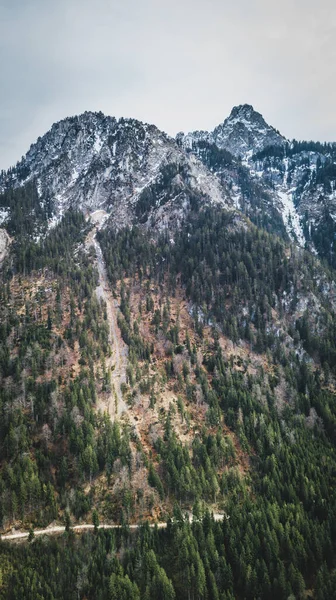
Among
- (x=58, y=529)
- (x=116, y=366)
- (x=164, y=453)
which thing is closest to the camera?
Answer: (x=58, y=529)

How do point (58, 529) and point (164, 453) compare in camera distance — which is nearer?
point (58, 529)

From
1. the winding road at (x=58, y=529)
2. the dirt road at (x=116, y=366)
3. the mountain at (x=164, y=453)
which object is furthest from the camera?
the dirt road at (x=116, y=366)

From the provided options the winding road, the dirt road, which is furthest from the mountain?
the dirt road

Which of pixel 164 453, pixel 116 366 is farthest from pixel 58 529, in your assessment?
pixel 116 366

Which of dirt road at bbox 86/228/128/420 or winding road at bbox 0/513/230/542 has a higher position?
dirt road at bbox 86/228/128/420

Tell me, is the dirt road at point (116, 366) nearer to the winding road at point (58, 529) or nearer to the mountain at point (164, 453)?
the mountain at point (164, 453)

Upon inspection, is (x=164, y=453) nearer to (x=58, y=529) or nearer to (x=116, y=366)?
(x=58, y=529)

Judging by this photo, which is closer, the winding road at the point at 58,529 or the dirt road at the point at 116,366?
the winding road at the point at 58,529

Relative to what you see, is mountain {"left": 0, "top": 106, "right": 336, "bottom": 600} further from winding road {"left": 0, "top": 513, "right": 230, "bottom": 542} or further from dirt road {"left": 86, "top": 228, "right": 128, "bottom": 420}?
dirt road {"left": 86, "top": 228, "right": 128, "bottom": 420}

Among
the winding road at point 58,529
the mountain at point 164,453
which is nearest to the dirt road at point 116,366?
the mountain at point 164,453

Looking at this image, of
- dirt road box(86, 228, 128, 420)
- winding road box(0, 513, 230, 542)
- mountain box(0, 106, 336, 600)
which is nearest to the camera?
mountain box(0, 106, 336, 600)

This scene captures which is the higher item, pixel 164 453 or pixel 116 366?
pixel 116 366

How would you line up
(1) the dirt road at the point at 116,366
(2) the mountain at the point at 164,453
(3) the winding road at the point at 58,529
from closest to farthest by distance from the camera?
(2) the mountain at the point at 164,453 → (3) the winding road at the point at 58,529 → (1) the dirt road at the point at 116,366
